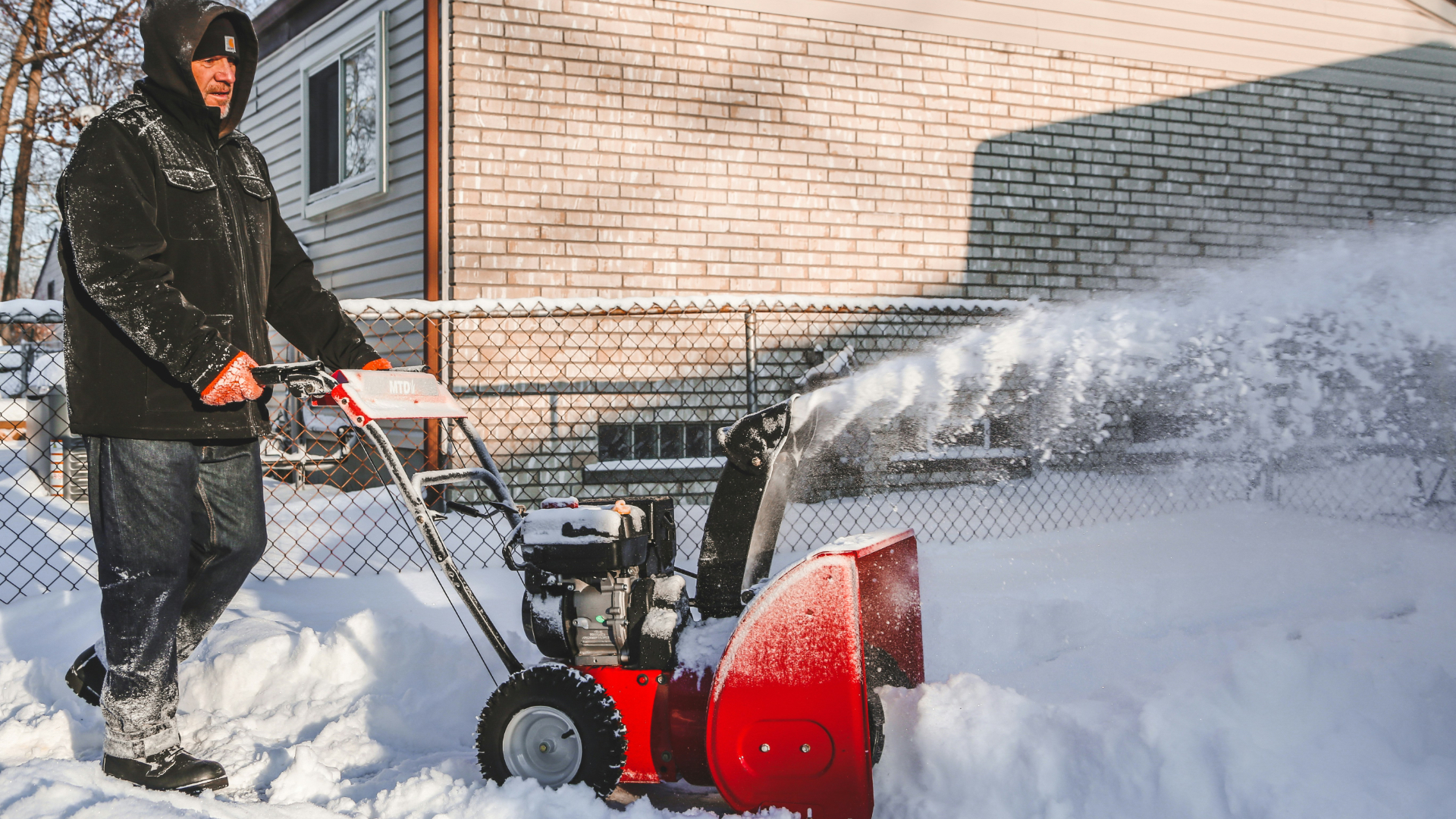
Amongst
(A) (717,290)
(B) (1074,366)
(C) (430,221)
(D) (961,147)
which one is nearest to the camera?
(B) (1074,366)

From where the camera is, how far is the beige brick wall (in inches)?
264

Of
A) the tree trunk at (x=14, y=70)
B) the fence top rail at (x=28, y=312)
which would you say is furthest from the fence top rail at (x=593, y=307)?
the tree trunk at (x=14, y=70)

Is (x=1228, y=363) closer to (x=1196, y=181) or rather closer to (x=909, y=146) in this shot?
(x=909, y=146)

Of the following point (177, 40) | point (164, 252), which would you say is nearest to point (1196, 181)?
point (177, 40)

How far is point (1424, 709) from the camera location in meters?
2.23

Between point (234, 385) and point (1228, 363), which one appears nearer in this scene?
point (234, 385)

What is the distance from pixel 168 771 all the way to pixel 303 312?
1.28 metres

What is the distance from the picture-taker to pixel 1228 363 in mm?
6270

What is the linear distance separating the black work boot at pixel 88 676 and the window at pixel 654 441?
173 inches

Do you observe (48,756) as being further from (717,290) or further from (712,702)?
(717,290)

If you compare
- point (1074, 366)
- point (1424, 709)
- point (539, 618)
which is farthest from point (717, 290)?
point (1424, 709)

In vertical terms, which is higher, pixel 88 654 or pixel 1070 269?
pixel 1070 269

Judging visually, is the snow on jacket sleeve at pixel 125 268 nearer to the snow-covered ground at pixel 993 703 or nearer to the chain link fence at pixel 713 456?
the snow-covered ground at pixel 993 703

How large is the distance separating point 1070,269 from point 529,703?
7412 millimetres
